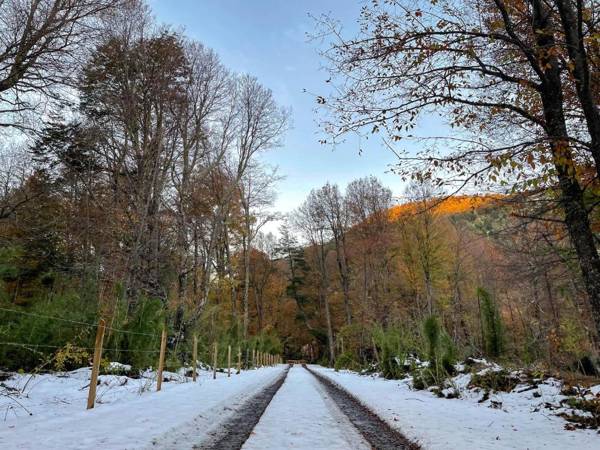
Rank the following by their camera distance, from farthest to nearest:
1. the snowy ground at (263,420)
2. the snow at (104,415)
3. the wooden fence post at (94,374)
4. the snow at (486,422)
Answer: the wooden fence post at (94,374) → the snow at (486,422) → the snowy ground at (263,420) → the snow at (104,415)

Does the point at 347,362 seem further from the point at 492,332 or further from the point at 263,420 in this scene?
the point at 263,420

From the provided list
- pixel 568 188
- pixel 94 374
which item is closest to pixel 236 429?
pixel 94 374

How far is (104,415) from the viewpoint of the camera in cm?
426

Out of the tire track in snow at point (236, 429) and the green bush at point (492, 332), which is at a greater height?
the green bush at point (492, 332)

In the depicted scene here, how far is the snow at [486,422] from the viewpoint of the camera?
3.41 meters

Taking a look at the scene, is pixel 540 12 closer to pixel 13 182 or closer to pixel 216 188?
pixel 13 182

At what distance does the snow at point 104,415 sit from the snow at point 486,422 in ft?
7.43

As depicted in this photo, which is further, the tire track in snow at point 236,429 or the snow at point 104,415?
the tire track in snow at point 236,429

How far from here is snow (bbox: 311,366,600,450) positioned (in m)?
3.41

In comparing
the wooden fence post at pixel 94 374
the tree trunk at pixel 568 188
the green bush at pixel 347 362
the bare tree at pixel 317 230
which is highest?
the bare tree at pixel 317 230

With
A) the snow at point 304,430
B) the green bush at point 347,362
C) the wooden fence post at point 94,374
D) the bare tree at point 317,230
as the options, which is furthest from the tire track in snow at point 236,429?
the bare tree at point 317,230

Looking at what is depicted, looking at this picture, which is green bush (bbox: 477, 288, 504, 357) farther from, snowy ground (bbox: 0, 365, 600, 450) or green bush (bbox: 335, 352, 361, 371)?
green bush (bbox: 335, 352, 361, 371)

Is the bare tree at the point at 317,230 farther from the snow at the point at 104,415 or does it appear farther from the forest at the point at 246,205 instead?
the snow at the point at 104,415

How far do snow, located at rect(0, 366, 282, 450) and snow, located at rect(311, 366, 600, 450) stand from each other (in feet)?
7.43
